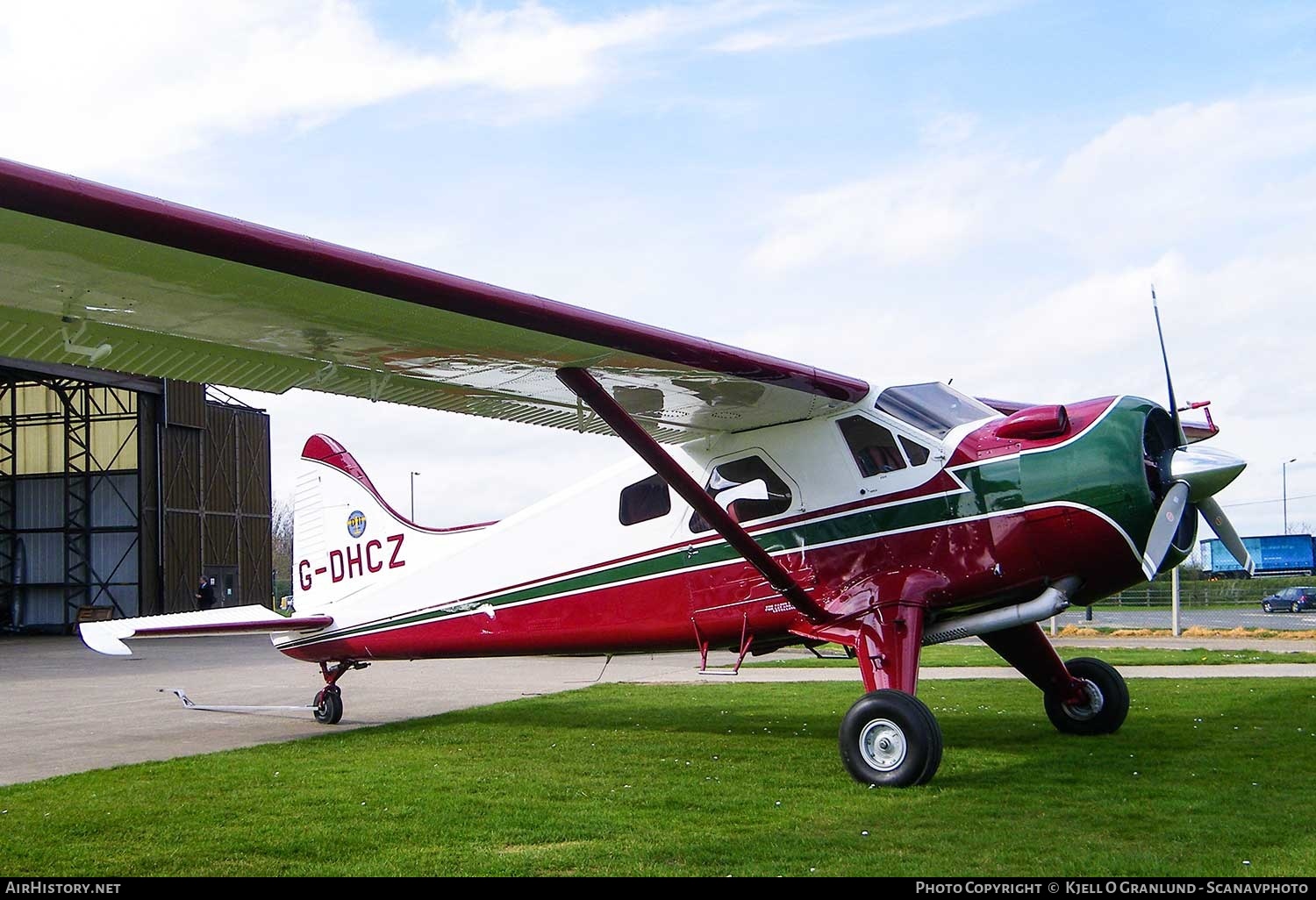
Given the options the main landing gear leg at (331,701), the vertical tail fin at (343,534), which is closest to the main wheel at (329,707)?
the main landing gear leg at (331,701)

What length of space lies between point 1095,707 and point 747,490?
368cm

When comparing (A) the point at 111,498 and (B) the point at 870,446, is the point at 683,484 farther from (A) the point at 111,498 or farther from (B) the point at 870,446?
(A) the point at 111,498

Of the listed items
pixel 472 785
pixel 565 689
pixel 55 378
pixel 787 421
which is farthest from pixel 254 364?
pixel 55 378

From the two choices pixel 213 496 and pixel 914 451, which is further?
pixel 213 496

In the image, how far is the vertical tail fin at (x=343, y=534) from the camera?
12141mm

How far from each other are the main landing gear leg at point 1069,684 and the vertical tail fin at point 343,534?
533cm

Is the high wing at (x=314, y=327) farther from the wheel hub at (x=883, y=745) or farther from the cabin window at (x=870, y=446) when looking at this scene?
the wheel hub at (x=883, y=745)

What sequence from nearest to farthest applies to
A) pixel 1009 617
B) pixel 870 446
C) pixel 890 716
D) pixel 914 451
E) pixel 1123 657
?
pixel 890 716, pixel 1009 617, pixel 914 451, pixel 870 446, pixel 1123 657

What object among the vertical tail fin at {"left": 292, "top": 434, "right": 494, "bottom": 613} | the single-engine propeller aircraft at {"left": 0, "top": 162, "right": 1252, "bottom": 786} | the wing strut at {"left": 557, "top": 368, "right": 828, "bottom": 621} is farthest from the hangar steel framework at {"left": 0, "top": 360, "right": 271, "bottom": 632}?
the wing strut at {"left": 557, "top": 368, "right": 828, "bottom": 621}

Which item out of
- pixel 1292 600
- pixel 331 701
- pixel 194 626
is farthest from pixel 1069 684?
pixel 1292 600

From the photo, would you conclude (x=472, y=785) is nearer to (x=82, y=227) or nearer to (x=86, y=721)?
(x=82, y=227)

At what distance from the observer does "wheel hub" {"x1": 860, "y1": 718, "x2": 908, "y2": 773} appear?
761 centimetres

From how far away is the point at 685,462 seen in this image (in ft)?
33.3

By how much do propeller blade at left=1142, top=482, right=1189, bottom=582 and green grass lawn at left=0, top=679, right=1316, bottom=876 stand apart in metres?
1.54
